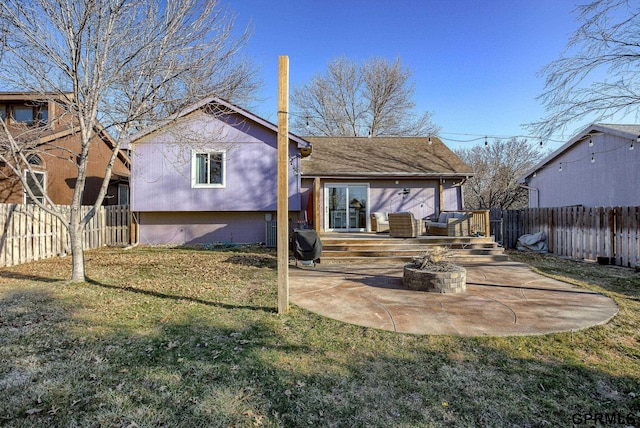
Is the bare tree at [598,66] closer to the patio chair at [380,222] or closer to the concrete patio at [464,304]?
the concrete patio at [464,304]

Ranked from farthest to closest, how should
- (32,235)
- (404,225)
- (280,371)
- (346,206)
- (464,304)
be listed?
(346,206), (404,225), (32,235), (464,304), (280,371)

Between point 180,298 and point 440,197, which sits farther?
point 440,197

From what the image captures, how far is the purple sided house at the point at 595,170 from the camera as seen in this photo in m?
11.2

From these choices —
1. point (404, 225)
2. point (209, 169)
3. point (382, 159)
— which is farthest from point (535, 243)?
point (209, 169)

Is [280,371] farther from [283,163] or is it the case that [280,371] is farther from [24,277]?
[24,277]

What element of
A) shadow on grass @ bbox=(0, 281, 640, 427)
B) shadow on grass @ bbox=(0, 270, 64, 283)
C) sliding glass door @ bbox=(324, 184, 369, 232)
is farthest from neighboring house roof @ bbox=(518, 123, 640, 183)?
shadow on grass @ bbox=(0, 270, 64, 283)

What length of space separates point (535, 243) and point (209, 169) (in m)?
12.1

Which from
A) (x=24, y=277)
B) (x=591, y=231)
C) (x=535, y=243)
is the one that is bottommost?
(x=24, y=277)

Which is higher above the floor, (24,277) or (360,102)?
(360,102)

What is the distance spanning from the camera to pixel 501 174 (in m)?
22.2

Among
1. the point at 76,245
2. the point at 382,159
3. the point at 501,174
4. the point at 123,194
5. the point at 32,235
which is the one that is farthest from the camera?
the point at 501,174

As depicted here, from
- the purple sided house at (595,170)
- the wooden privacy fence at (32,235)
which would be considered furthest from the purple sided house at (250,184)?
the purple sided house at (595,170)

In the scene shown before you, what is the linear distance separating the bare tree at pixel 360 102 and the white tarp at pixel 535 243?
52.0ft

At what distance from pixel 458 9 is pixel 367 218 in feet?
26.5
